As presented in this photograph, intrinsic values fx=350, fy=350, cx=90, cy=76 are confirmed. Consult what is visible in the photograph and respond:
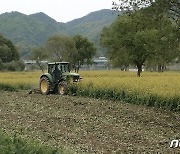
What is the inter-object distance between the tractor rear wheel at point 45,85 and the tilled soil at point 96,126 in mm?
6476

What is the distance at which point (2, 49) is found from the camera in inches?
2943

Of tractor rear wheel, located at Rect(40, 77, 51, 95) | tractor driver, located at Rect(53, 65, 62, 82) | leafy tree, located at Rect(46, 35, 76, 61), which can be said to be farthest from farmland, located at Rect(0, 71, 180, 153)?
leafy tree, located at Rect(46, 35, 76, 61)

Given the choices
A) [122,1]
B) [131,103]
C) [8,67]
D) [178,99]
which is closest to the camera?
[122,1]

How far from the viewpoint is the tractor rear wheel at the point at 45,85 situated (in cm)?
2356

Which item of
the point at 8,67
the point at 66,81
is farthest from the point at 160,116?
the point at 8,67

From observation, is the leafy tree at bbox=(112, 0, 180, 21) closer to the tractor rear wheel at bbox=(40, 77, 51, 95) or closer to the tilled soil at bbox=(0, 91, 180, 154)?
the tilled soil at bbox=(0, 91, 180, 154)

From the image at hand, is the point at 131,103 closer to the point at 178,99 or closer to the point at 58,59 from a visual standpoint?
the point at 178,99

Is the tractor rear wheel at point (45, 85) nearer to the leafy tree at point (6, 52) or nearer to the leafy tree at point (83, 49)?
the leafy tree at point (83, 49)

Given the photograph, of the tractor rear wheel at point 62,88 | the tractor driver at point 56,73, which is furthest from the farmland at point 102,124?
the tractor driver at point 56,73

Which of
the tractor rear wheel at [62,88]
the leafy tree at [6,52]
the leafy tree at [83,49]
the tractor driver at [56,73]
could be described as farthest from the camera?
the leafy tree at [6,52]

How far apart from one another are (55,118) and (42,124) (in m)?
1.35

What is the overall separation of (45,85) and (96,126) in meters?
13.7

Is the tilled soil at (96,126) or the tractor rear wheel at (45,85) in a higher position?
the tractor rear wheel at (45,85)

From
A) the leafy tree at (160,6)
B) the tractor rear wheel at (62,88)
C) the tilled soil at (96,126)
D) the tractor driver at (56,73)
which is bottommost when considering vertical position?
the tilled soil at (96,126)
